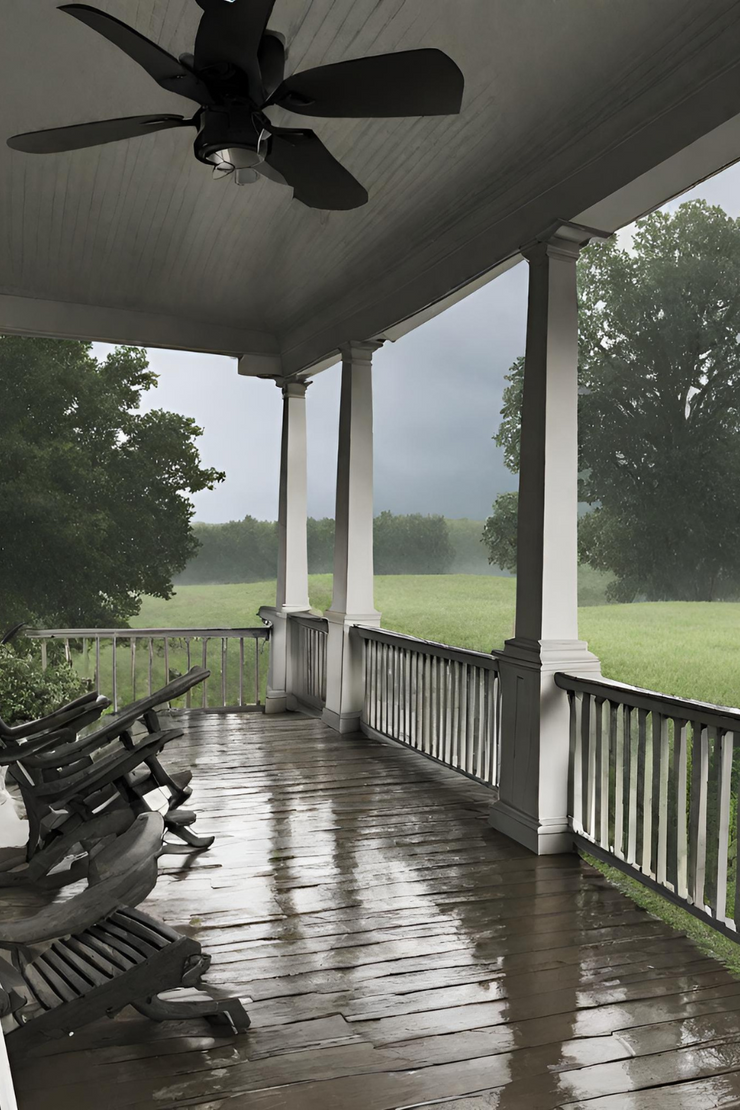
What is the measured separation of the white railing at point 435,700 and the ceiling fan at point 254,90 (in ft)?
8.80

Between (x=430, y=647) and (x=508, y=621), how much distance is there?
11.0 metres

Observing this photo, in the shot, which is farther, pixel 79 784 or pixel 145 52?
pixel 79 784

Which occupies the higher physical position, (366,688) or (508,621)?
(366,688)

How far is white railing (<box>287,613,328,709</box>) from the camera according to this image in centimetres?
689

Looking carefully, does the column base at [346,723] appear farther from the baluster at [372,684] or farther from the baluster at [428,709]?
the baluster at [428,709]

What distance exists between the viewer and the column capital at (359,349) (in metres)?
6.00

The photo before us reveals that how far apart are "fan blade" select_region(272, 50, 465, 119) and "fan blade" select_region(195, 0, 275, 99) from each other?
0.13m

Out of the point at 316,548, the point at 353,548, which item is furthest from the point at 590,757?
the point at 316,548

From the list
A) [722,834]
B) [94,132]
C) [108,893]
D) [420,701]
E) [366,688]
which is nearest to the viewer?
[108,893]

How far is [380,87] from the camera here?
2.34 m

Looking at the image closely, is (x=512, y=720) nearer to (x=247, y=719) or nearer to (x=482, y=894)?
(x=482, y=894)

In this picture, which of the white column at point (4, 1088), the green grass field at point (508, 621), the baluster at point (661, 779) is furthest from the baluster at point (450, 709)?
the green grass field at point (508, 621)

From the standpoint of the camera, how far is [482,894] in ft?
10.8

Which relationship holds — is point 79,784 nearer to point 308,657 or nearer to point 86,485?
point 308,657
